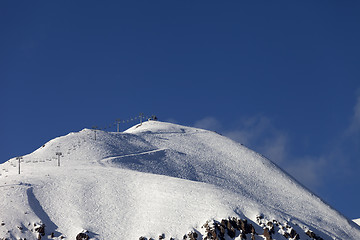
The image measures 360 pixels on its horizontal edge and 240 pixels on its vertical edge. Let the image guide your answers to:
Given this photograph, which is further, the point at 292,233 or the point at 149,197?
the point at 149,197

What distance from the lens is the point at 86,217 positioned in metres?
71.0

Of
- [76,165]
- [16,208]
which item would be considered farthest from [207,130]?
[16,208]

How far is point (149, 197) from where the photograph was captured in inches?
3056

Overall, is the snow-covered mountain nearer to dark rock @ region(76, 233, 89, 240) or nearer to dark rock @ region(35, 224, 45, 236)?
dark rock @ region(76, 233, 89, 240)

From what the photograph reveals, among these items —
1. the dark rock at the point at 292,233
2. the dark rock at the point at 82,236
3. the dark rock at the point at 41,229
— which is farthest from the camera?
the dark rock at the point at 292,233

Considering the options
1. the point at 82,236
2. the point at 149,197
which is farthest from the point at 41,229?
the point at 149,197

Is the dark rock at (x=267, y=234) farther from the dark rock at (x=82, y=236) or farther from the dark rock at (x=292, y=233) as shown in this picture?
the dark rock at (x=82, y=236)

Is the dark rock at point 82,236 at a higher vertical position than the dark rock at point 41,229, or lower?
lower

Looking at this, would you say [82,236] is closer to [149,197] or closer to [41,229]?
[41,229]

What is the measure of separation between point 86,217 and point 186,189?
16.3 meters

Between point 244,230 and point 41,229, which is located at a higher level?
point 41,229

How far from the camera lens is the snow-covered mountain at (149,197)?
68.1m

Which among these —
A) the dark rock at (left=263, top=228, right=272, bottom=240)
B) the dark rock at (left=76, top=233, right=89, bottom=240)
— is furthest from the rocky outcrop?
the dark rock at (left=76, top=233, right=89, bottom=240)

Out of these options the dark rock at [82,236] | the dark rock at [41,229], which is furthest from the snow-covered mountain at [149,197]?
the dark rock at [41,229]
